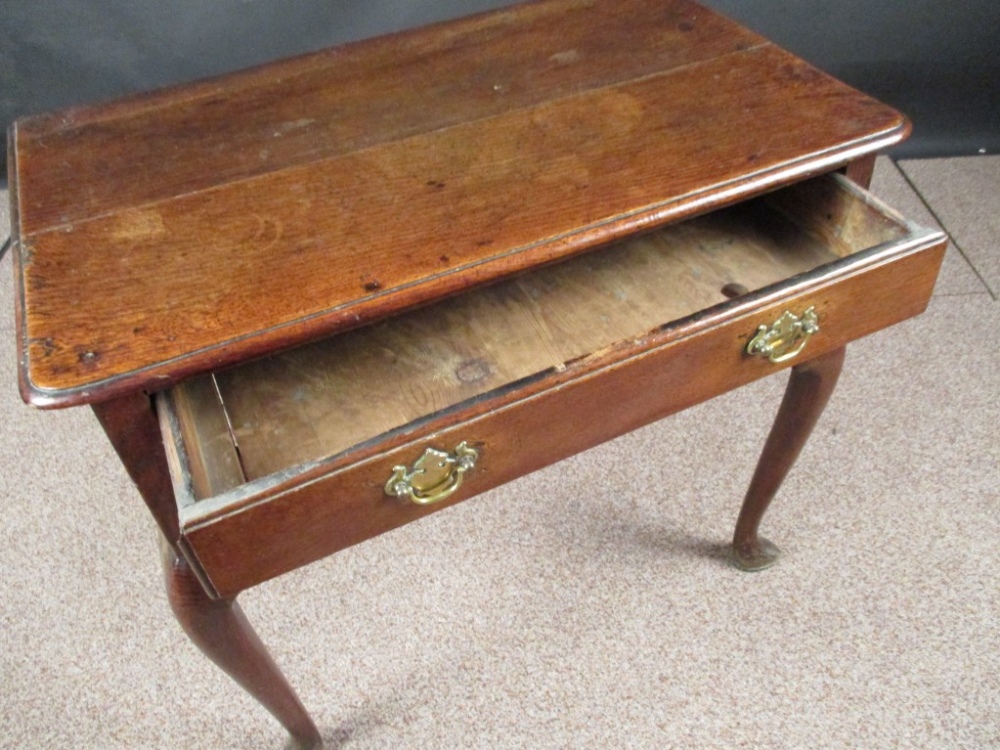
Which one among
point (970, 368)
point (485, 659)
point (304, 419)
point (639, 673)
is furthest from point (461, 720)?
point (970, 368)

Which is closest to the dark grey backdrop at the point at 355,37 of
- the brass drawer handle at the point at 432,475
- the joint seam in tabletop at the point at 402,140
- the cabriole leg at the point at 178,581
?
the joint seam in tabletop at the point at 402,140

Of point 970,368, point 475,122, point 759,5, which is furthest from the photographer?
point 759,5

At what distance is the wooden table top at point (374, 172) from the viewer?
60cm

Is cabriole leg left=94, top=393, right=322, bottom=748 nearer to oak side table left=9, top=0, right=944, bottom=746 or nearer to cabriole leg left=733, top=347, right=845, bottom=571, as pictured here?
oak side table left=9, top=0, right=944, bottom=746

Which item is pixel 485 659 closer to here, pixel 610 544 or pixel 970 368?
pixel 610 544

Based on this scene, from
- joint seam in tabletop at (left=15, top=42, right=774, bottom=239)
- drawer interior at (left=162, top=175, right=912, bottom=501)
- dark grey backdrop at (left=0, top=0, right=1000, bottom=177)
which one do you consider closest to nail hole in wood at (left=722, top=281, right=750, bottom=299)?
drawer interior at (left=162, top=175, right=912, bottom=501)

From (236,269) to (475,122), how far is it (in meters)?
0.28

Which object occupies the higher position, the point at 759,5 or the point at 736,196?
the point at 736,196

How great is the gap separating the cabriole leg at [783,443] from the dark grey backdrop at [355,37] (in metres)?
1.02

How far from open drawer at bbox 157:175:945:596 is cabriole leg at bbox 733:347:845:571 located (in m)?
0.07

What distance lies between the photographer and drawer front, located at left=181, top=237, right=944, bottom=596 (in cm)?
54

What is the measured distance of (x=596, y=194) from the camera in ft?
2.23

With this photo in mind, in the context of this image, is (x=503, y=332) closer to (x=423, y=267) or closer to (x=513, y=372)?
(x=513, y=372)

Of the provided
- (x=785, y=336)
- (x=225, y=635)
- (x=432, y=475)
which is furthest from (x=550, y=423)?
(x=225, y=635)
